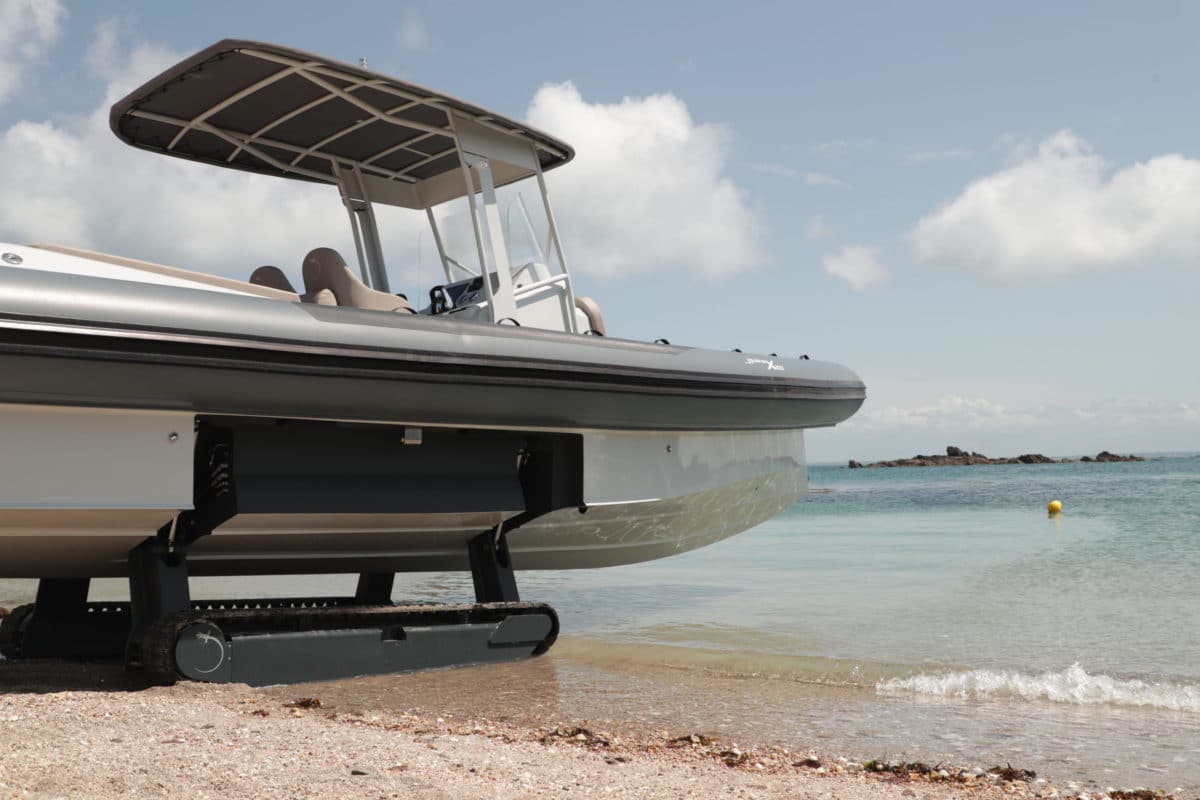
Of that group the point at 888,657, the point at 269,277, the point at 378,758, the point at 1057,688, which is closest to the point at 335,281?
the point at 269,277

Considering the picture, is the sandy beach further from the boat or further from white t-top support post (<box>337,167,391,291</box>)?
white t-top support post (<box>337,167,391,291</box>)

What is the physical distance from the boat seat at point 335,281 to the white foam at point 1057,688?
277 cm

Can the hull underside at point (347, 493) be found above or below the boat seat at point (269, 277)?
below

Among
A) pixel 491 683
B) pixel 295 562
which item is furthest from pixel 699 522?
pixel 295 562

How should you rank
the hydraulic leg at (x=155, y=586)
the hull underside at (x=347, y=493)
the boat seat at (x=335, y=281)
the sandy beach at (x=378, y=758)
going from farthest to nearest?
the boat seat at (x=335, y=281) < the hydraulic leg at (x=155, y=586) < the hull underside at (x=347, y=493) < the sandy beach at (x=378, y=758)

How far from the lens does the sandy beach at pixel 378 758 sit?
2430 mm

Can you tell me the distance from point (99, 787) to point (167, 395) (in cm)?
156

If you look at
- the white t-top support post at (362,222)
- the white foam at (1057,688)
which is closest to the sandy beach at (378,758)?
the white foam at (1057,688)

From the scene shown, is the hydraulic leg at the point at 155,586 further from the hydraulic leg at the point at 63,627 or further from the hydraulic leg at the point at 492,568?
the hydraulic leg at the point at 492,568

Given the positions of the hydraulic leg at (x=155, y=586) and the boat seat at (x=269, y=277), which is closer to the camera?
the hydraulic leg at (x=155, y=586)

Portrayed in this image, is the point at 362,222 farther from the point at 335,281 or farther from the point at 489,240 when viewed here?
the point at 335,281

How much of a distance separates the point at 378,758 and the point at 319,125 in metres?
3.59

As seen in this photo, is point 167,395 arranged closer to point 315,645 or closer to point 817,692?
point 315,645

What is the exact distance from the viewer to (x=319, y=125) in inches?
209
